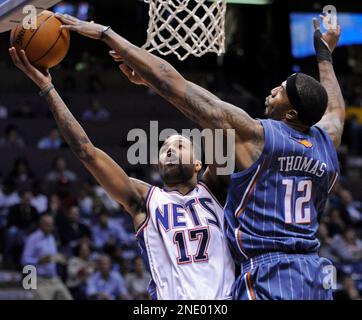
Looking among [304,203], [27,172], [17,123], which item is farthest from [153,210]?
[17,123]

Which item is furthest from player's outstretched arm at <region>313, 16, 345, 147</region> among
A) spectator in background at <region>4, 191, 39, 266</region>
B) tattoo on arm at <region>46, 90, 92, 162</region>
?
spectator in background at <region>4, 191, 39, 266</region>

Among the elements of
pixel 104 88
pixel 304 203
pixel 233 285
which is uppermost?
pixel 104 88

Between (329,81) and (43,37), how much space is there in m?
1.51

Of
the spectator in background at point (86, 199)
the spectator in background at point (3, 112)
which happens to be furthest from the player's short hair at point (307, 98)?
the spectator in background at point (3, 112)

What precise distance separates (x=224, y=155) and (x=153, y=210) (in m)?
0.69

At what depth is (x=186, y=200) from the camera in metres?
4.16

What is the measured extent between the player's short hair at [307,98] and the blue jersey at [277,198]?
0.10 m

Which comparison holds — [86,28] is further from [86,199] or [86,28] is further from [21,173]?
[21,173]

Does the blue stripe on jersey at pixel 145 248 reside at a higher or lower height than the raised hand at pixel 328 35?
lower

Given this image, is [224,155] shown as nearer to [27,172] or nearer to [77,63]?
[27,172]

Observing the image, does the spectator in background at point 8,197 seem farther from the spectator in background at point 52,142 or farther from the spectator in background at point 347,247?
the spectator in background at point 347,247

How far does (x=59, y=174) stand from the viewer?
1096cm

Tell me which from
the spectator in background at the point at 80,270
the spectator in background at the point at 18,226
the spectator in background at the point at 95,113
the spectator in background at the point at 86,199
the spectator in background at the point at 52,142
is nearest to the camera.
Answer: the spectator in background at the point at 80,270

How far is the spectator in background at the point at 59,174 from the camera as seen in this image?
10.8 meters
